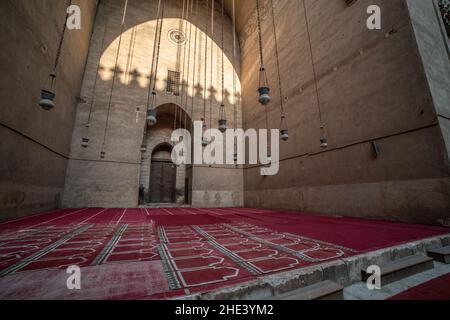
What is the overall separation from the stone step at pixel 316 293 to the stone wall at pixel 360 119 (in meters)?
3.63

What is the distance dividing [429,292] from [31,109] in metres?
7.42

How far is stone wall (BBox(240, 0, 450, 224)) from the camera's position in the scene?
3758 millimetres

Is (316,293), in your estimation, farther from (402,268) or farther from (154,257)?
(154,257)

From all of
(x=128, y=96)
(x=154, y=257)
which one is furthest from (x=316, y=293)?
(x=128, y=96)

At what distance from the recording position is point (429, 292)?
1493mm

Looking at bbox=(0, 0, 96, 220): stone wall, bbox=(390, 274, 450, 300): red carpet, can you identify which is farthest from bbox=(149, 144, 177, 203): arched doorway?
bbox=(390, 274, 450, 300): red carpet

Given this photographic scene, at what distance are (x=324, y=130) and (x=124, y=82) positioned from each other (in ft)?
28.3

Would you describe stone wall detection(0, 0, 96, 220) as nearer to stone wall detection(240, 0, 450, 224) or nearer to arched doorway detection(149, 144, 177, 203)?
arched doorway detection(149, 144, 177, 203)

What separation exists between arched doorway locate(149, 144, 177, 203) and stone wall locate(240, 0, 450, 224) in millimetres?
5751

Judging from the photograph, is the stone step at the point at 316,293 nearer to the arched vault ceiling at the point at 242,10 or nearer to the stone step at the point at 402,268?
the stone step at the point at 402,268

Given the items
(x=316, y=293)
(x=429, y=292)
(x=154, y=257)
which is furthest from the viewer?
(x=154, y=257)

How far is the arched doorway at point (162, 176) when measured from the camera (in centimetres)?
1060

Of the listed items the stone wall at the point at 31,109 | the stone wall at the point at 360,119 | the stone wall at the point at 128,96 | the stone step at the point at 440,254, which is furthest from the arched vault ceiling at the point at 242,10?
the stone step at the point at 440,254
